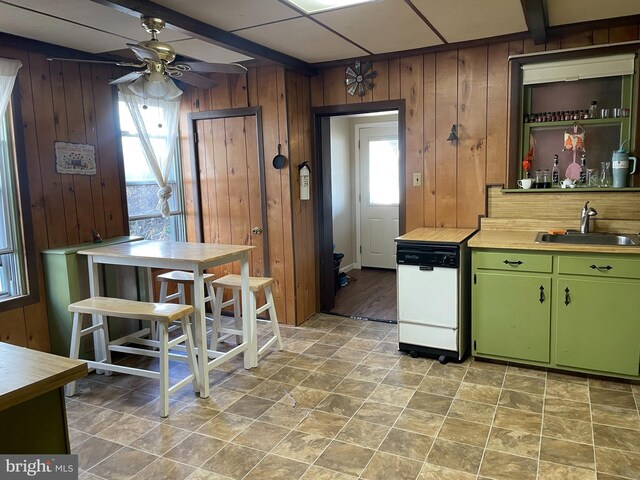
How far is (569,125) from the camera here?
11.5 feet

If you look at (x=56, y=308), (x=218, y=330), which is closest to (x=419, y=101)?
(x=218, y=330)

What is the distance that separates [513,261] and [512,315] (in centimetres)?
37

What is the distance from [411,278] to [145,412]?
1.97 m

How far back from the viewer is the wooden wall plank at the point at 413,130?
3.91 meters

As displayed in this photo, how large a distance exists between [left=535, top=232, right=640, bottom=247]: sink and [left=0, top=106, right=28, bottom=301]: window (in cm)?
351

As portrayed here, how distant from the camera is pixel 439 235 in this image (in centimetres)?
353

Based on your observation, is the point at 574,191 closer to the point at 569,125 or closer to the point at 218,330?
the point at 569,125

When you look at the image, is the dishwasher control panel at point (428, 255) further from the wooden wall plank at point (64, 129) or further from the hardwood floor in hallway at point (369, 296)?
the wooden wall plank at point (64, 129)

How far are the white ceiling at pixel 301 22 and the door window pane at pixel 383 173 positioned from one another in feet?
8.23

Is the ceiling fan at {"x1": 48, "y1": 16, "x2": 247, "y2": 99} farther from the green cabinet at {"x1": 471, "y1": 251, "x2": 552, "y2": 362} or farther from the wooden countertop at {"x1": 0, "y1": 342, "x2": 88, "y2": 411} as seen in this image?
the green cabinet at {"x1": 471, "y1": 251, "x2": 552, "y2": 362}

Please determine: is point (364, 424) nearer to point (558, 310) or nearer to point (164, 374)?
point (164, 374)

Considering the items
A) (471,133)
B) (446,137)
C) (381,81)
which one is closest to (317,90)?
(381,81)

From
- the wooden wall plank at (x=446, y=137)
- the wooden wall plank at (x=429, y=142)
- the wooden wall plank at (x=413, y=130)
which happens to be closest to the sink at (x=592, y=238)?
the wooden wall plank at (x=446, y=137)

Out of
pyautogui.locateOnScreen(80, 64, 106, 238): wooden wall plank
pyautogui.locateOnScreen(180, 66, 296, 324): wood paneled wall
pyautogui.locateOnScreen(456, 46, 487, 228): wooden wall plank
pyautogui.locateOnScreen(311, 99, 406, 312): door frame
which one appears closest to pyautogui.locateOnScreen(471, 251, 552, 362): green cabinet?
pyautogui.locateOnScreen(456, 46, 487, 228): wooden wall plank
